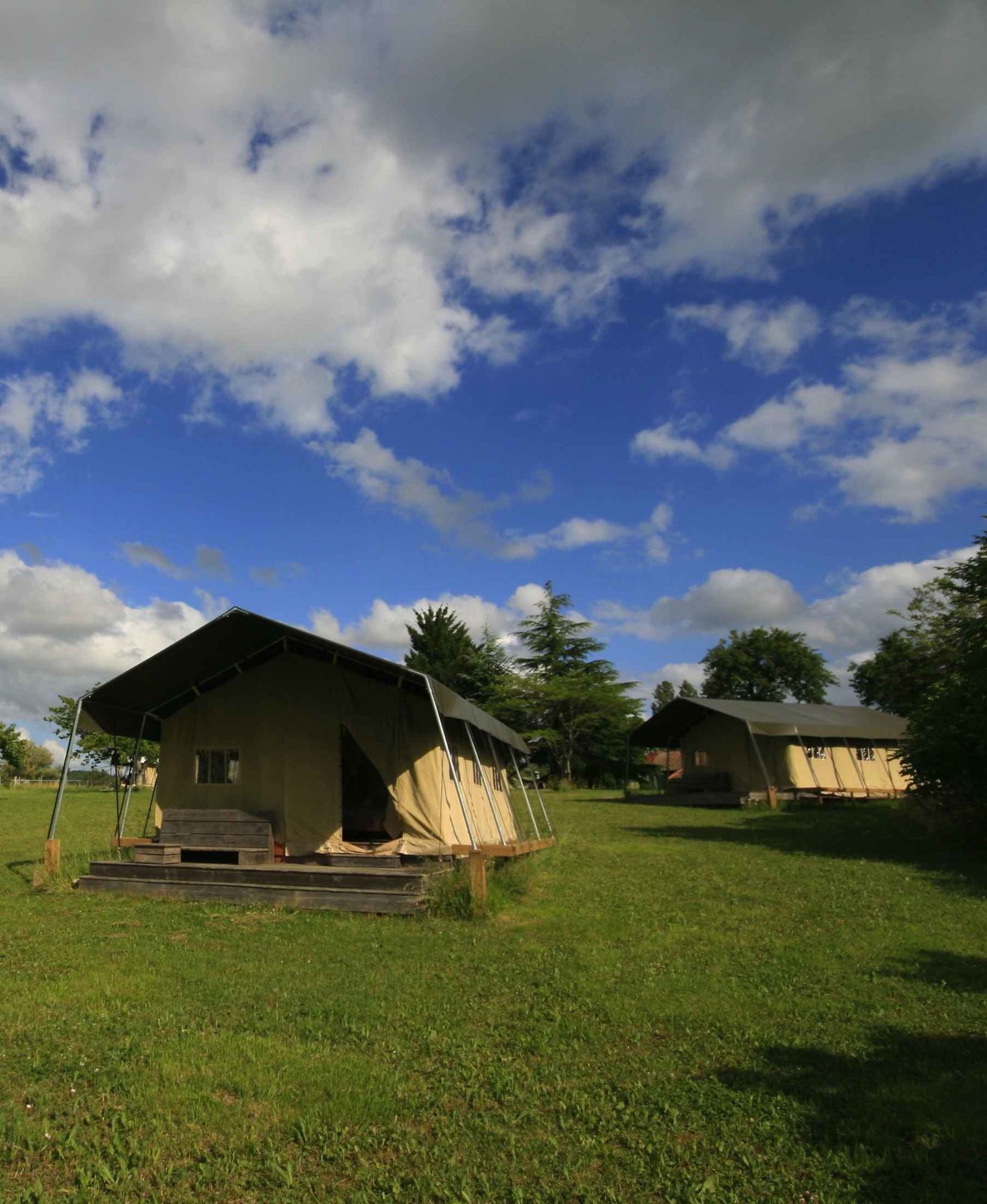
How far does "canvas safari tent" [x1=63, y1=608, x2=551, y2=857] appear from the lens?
→ 39.7 ft

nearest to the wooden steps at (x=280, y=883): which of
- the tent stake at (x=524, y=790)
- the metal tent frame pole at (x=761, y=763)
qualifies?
the tent stake at (x=524, y=790)

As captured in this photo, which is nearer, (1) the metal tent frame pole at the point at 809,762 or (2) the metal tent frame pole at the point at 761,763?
(2) the metal tent frame pole at the point at 761,763

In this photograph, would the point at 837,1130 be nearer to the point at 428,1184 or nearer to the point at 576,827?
the point at 428,1184

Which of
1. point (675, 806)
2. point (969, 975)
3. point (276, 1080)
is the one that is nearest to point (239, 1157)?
point (276, 1080)

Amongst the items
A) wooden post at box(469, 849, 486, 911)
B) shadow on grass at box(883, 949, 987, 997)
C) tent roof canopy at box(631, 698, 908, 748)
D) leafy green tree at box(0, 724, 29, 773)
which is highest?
leafy green tree at box(0, 724, 29, 773)

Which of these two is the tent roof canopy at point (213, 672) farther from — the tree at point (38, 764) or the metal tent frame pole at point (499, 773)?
the tree at point (38, 764)

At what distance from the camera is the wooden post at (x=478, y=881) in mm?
9305

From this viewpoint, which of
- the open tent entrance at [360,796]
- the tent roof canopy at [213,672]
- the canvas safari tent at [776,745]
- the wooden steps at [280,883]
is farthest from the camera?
the canvas safari tent at [776,745]

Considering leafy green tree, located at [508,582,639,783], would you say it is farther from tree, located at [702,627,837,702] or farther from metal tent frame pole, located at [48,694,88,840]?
metal tent frame pole, located at [48,694,88,840]

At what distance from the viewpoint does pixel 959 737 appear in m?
14.3

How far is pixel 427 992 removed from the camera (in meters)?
6.54

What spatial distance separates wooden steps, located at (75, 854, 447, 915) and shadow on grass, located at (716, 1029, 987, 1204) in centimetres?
546

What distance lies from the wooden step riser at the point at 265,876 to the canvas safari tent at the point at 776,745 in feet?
60.7

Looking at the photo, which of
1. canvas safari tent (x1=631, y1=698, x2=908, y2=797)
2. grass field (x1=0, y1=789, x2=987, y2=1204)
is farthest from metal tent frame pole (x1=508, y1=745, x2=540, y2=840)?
canvas safari tent (x1=631, y1=698, x2=908, y2=797)
